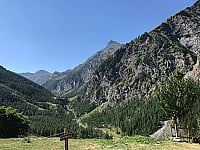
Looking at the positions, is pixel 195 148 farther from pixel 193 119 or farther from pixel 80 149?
pixel 193 119

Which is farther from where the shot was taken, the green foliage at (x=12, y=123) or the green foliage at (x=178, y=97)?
the green foliage at (x=12, y=123)

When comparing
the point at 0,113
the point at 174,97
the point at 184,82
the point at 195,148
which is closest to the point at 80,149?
the point at 195,148

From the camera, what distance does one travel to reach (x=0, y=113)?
83.9m

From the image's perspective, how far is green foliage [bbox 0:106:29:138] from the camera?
82019 mm

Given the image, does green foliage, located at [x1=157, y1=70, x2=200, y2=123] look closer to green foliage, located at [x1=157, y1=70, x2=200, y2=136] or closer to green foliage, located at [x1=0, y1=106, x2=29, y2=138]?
green foliage, located at [x1=157, y1=70, x2=200, y2=136]

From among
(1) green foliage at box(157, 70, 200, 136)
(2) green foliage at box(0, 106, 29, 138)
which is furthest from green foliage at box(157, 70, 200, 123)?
(2) green foliage at box(0, 106, 29, 138)

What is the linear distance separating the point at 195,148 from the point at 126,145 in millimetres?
9034

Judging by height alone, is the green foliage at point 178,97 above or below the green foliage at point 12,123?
above

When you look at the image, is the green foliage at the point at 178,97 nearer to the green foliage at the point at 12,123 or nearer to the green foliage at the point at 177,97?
the green foliage at the point at 177,97

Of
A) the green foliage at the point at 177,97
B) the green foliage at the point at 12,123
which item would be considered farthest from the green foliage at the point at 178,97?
the green foliage at the point at 12,123

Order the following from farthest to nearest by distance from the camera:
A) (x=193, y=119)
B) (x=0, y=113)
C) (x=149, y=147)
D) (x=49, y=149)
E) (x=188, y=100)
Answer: (x=193, y=119) → (x=0, y=113) → (x=188, y=100) → (x=149, y=147) → (x=49, y=149)

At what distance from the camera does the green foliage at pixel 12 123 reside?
269 feet

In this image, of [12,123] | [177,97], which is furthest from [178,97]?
[12,123]

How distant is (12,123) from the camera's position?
8544 cm
